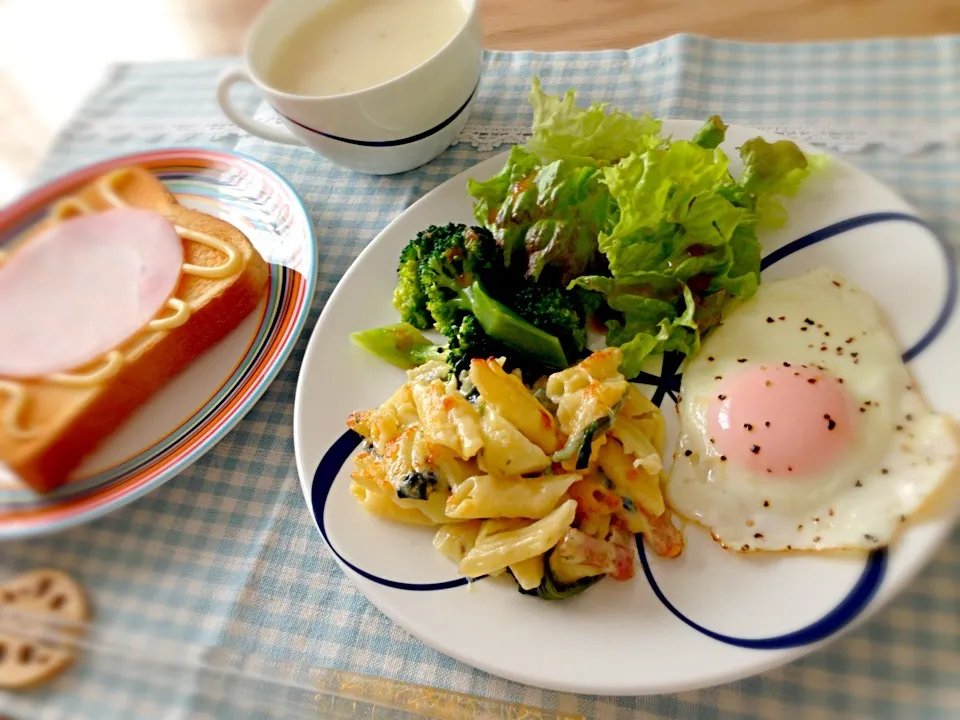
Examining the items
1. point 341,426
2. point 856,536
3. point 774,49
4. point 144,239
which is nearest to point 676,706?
point 856,536

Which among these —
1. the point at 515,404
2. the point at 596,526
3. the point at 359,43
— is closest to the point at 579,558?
the point at 596,526

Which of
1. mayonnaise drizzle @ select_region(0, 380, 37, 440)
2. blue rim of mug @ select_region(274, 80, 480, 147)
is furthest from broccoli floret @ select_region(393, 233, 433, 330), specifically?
mayonnaise drizzle @ select_region(0, 380, 37, 440)

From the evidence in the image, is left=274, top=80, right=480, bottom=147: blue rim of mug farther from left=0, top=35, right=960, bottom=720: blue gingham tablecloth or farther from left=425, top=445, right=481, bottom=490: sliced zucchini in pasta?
left=425, top=445, right=481, bottom=490: sliced zucchini in pasta

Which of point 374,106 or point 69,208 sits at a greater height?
point 374,106

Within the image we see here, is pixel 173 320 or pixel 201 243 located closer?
pixel 173 320

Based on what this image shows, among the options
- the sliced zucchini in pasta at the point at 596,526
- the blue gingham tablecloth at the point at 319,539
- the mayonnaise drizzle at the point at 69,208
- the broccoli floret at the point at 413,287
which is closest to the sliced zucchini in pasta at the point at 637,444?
the sliced zucchini in pasta at the point at 596,526

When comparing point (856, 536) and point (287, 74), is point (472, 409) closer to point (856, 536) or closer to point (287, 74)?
point (856, 536)

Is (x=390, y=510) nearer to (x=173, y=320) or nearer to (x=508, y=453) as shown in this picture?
(x=508, y=453)
